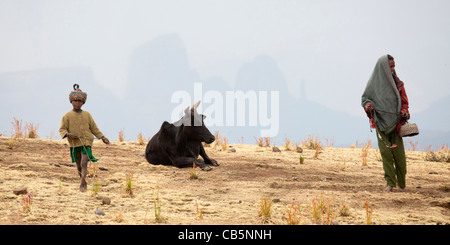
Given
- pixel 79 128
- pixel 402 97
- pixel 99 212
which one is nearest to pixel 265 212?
pixel 99 212

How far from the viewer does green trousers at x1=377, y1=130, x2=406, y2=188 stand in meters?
7.40

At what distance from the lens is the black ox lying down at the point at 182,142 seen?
31.3 ft

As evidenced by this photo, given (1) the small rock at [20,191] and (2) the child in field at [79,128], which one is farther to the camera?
(2) the child in field at [79,128]

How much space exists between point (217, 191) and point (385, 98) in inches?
138

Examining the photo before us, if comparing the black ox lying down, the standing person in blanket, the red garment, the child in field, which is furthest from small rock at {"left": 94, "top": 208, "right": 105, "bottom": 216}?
the red garment

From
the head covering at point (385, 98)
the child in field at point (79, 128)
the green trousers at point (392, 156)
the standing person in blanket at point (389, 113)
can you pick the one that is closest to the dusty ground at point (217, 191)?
the green trousers at point (392, 156)

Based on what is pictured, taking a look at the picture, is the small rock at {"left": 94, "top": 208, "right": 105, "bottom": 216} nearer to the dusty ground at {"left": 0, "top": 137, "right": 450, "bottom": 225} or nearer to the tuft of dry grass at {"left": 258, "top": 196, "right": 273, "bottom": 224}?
the dusty ground at {"left": 0, "top": 137, "right": 450, "bottom": 225}

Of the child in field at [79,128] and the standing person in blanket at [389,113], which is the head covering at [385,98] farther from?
the child in field at [79,128]

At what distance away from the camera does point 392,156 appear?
7500 mm

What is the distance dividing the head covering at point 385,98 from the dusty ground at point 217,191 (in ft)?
4.11

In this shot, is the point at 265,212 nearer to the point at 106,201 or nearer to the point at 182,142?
the point at 106,201

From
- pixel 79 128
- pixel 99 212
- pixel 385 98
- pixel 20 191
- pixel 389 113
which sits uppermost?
pixel 385 98

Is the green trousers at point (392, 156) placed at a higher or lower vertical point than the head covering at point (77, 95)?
lower

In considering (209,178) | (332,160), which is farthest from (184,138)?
(332,160)
